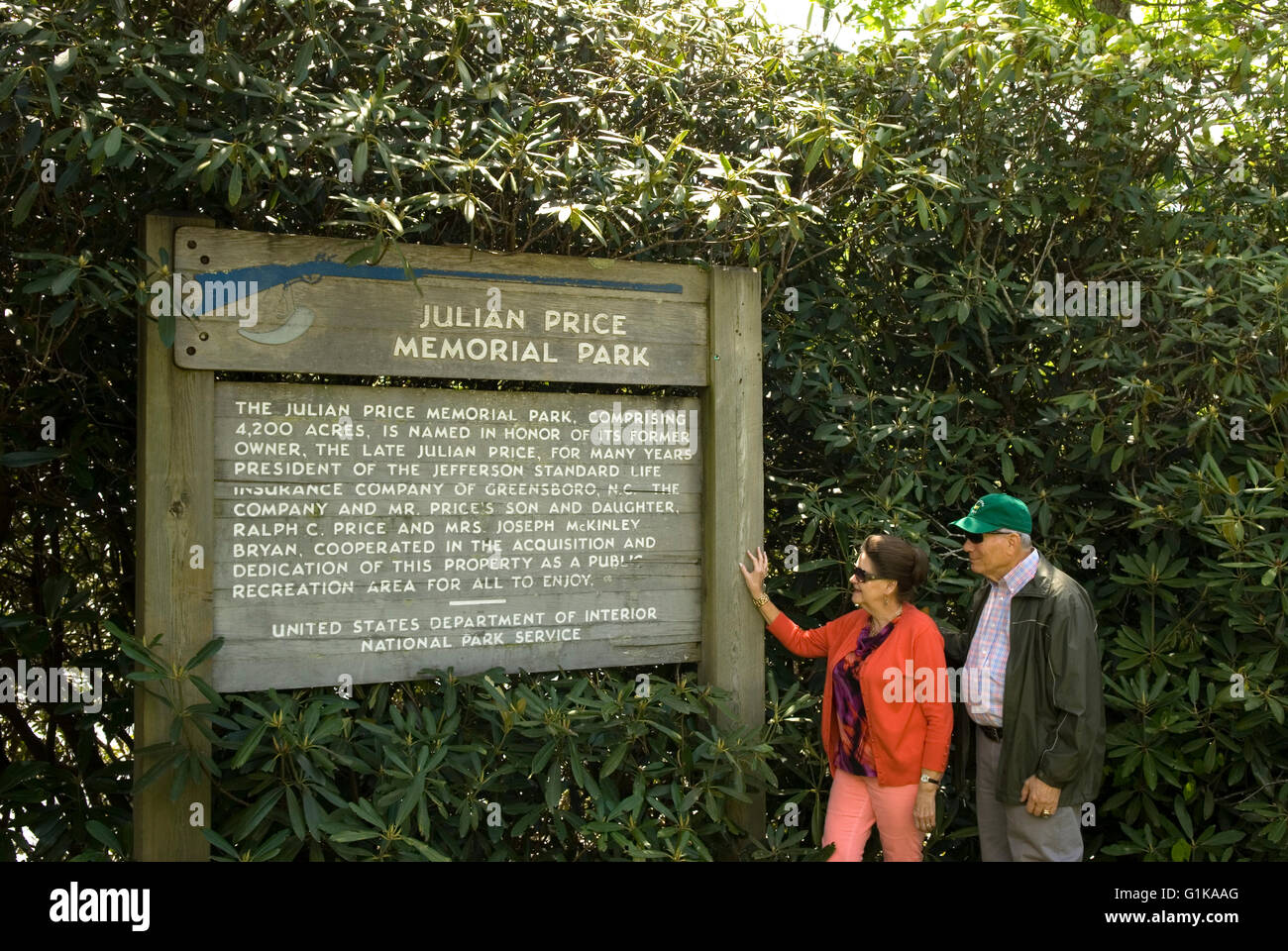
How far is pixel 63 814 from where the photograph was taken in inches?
150

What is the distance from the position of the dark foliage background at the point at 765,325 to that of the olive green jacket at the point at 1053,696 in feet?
1.71

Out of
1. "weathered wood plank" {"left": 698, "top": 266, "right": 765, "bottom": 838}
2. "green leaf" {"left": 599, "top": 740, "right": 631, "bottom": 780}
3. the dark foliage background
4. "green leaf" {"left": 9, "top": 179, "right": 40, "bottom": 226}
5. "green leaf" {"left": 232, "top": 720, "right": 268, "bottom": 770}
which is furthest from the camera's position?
"weathered wood plank" {"left": 698, "top": 266, "right": 765, "bottom": 838}

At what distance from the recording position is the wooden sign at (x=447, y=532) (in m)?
3.64

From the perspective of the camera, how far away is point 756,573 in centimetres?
431

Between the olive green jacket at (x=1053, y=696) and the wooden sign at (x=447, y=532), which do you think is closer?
the wooden sign at (x=447, y=532)

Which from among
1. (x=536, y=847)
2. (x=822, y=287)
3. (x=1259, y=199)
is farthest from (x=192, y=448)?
(x=1259, y=199)

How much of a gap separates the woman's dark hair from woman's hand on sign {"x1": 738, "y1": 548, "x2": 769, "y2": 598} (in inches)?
18.2

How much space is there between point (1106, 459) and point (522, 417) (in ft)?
8.29

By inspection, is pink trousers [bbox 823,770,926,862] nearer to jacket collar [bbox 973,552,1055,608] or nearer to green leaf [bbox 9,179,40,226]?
jacket collar [bbox 973,552,1055,608]

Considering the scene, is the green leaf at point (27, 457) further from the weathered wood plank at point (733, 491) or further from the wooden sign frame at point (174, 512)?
the weathered wood plank at point (733, 491)

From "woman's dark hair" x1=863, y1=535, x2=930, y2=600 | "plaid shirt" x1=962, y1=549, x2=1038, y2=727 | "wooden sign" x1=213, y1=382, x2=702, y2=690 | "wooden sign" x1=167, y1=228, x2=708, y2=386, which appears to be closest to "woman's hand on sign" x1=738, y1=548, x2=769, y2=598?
"wooden sign" x1=213, y1=382, x2=702, y2=690

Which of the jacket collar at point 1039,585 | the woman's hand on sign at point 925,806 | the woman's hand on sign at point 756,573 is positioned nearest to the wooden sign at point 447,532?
the woman's hand on sign at point 756,573

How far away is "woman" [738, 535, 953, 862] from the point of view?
3873 millimetres

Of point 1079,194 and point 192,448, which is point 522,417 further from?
point 1079,194
